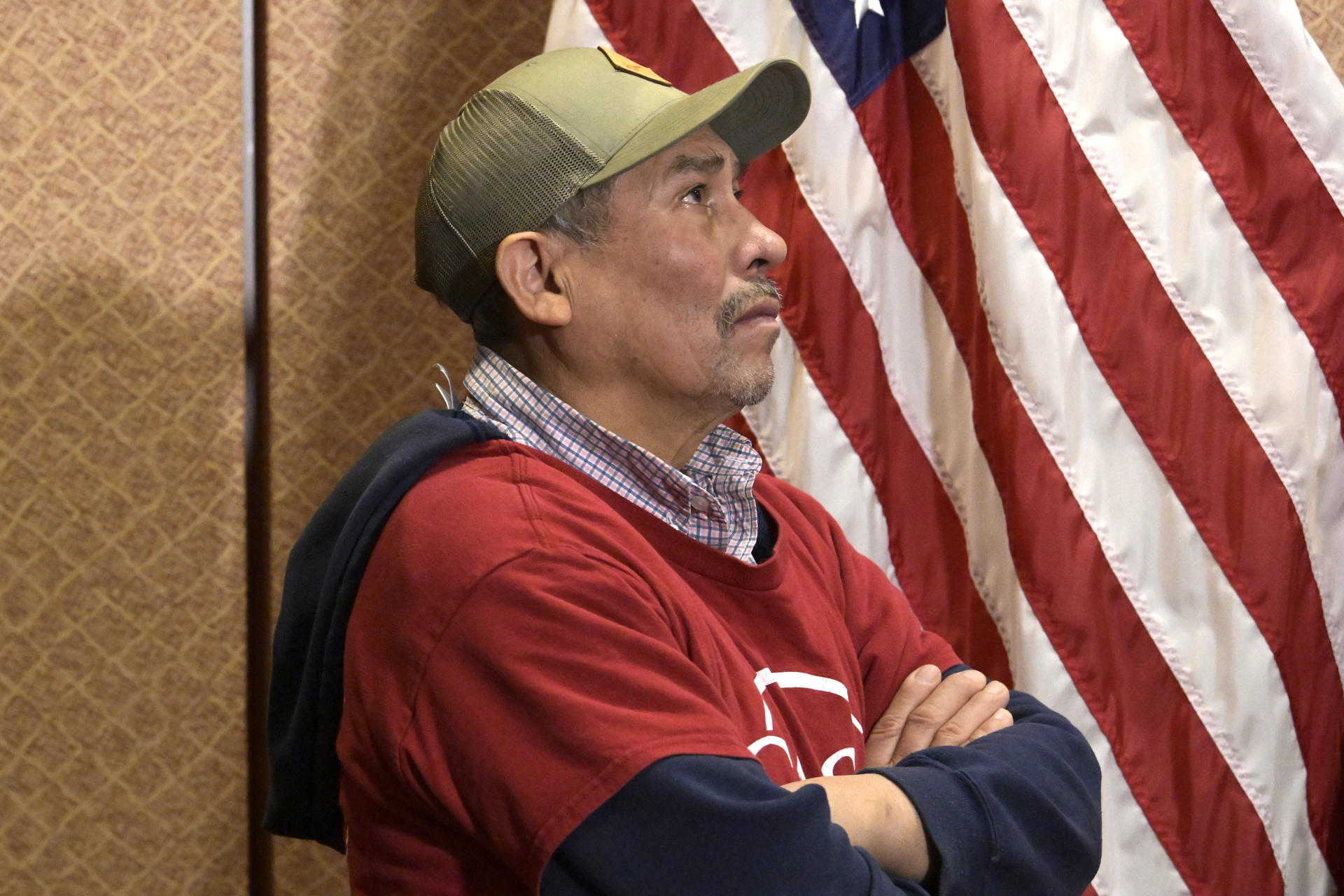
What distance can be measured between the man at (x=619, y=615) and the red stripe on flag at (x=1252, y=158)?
25.7 inches

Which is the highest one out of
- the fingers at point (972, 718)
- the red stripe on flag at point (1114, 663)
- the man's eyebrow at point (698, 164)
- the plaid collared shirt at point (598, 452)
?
the man's eyebrow at point (698, 164)

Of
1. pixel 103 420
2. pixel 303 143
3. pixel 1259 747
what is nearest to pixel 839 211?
pixel 303 143

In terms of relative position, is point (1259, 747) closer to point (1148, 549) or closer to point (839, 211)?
point (1148, 549)

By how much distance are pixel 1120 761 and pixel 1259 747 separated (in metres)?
0.19

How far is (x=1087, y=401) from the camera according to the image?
1.77 meters

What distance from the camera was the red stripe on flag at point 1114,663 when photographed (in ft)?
5.76

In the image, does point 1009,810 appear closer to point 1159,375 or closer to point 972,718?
point 972,718

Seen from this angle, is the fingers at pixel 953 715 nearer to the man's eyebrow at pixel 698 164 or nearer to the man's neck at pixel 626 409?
the man's neck at pixel 626 409

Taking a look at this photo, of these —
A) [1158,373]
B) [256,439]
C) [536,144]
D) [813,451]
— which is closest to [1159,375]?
[1158,373]

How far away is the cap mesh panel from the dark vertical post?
641 millimetres

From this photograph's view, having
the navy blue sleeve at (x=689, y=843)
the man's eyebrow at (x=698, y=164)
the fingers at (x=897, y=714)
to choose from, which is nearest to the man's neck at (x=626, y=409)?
the man's eyebrow at (x=698, y=164)

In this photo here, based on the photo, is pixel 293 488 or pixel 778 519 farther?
pixel 293 488

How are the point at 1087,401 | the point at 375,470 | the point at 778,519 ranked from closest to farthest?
the point at 375,470
the point at 778,519
the point at 1087,401

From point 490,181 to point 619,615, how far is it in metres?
0.47
